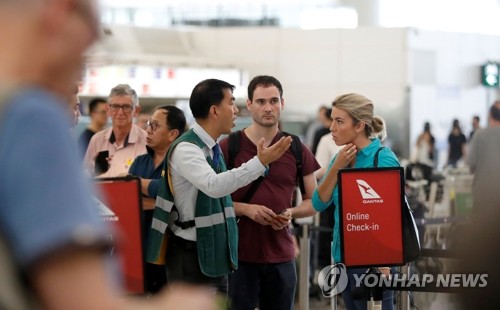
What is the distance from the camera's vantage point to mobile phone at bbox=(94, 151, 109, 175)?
239 inches

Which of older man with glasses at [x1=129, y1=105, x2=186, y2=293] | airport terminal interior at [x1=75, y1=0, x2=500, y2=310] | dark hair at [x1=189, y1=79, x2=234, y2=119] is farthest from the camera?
airport terminal interior at [x1=75, y1=0, x2=500, y2=310]

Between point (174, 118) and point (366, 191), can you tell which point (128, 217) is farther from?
point (174, 118)

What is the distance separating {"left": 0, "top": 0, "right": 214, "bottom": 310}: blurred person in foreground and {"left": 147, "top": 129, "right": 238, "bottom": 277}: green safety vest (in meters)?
3.59

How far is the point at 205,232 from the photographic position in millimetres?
4555

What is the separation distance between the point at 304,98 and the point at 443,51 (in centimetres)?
352

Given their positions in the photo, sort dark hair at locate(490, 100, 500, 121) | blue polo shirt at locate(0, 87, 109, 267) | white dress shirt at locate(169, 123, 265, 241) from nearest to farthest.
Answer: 1. blue polo shirt at locate(0, 87, 109, 267)
2. white dress shirt at locate(169, 123, 265, 241)
3. dark hair at locate(490, 100, 500, 121)

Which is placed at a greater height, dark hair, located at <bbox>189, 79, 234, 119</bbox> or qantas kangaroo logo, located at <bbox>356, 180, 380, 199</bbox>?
dark hair, located at <bbox>189, 79, 234, 119</bbox>

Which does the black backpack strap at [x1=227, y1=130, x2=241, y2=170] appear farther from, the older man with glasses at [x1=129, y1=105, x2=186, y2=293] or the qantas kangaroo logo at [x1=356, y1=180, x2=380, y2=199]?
the qantas kangaroo logo at [x1=356, y1=180, x2=380, y2=199]

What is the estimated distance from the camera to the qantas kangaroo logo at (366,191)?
475 cm

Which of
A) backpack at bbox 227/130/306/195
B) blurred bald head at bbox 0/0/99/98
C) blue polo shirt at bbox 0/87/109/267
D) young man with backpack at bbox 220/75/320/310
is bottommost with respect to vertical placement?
young man with backpack at bbox 220/75/320/310

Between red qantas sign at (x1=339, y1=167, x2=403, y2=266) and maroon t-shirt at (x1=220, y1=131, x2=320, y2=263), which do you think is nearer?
red qantas sign at (x1=339, y1=167, x2=403, y2=266)

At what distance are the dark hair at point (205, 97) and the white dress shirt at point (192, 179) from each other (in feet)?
0.38

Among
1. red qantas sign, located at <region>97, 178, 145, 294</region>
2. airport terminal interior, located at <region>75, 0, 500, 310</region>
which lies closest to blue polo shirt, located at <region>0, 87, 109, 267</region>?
red qantas sign, located at <region>97, 178, 145, 294</region>

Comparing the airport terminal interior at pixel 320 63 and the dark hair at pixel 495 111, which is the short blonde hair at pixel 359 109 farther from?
the airport terminal interior at pixel 320 63
